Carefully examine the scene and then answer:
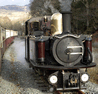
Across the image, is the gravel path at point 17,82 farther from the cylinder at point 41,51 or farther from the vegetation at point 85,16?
the vegetation at point 85,16

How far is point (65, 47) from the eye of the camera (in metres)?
4.73

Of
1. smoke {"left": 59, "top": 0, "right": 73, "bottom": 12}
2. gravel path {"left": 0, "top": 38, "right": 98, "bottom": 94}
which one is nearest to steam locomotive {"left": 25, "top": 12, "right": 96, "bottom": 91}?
gravel path {"left": 0, "top": 38, "right": 98, "bottom": 94}

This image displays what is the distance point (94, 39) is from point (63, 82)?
16393 mm

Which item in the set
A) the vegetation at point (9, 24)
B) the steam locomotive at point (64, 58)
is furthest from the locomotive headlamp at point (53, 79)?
the vegetation at point (9, 24)

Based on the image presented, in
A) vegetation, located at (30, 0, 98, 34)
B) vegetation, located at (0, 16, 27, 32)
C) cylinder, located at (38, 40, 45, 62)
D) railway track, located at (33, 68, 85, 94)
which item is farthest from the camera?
vegetation, located at (0, 16, 27, 32)

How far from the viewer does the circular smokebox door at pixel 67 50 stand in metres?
4.70

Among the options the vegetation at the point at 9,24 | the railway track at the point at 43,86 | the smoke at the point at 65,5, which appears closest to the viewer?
the railway track at the point at 43,86

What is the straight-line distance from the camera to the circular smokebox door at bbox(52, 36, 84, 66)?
15.4ft

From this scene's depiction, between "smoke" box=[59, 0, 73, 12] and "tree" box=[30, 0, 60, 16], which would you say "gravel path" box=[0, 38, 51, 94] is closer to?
"smoke" box=[59, 0, 73, 12]

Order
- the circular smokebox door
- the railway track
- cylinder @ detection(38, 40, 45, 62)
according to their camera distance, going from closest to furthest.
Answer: the circular smokebox door → cylinder @ detection(38, 40, 45, 62) → the railway track

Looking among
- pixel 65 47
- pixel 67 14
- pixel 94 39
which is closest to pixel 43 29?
pixel 67 14

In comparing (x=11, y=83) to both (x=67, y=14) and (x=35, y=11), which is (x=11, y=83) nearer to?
(x=67, y=14)

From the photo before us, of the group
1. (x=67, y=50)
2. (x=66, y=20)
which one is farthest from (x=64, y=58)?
(x=66, y=20)

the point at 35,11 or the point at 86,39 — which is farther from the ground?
the point at 35,11
